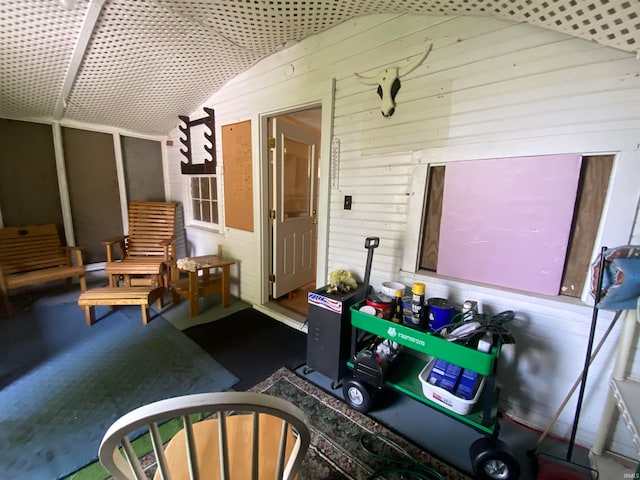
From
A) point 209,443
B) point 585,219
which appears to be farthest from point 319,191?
point 209,443

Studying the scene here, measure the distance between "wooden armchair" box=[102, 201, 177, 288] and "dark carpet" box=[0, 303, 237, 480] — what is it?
0.58 metres

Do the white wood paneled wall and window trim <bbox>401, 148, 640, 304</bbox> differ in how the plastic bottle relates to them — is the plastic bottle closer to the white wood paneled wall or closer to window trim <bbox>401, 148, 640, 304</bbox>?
the white wood paneled wall

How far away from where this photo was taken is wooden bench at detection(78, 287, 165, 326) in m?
2.36

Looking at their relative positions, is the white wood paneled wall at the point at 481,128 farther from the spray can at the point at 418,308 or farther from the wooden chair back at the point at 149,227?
the wooden chair back at the point at 149,227

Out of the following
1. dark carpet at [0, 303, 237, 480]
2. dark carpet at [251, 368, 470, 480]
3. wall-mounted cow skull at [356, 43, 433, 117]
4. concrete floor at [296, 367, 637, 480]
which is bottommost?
concrete floor at [296, 367, 637, 480]

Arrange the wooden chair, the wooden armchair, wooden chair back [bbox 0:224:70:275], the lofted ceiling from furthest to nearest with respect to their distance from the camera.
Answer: the wooden armchair < wooden chair back [bbox 0:224:70:275] < the lofted ceiling < the wooden chair

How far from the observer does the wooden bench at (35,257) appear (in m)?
2.76

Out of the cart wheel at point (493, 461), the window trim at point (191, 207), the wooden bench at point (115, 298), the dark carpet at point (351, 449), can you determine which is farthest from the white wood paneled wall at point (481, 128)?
the wooden bench at point (115, 298)

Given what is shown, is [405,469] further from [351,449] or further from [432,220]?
[432,220]

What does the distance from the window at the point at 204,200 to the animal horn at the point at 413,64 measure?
7.96 ft

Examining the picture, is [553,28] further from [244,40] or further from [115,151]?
[115,151]

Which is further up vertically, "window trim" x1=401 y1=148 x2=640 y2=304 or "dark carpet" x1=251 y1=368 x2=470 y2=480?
"window trim" x1=401 y1=148 x2=640 y2=304

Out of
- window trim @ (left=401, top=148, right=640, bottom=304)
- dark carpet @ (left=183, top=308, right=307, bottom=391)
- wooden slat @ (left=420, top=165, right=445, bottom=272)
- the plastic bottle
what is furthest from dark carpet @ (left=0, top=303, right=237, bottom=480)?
window trim @ (left=401, top=148, right=640, bottom=304)

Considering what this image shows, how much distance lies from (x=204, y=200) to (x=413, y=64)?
2.94 metres
